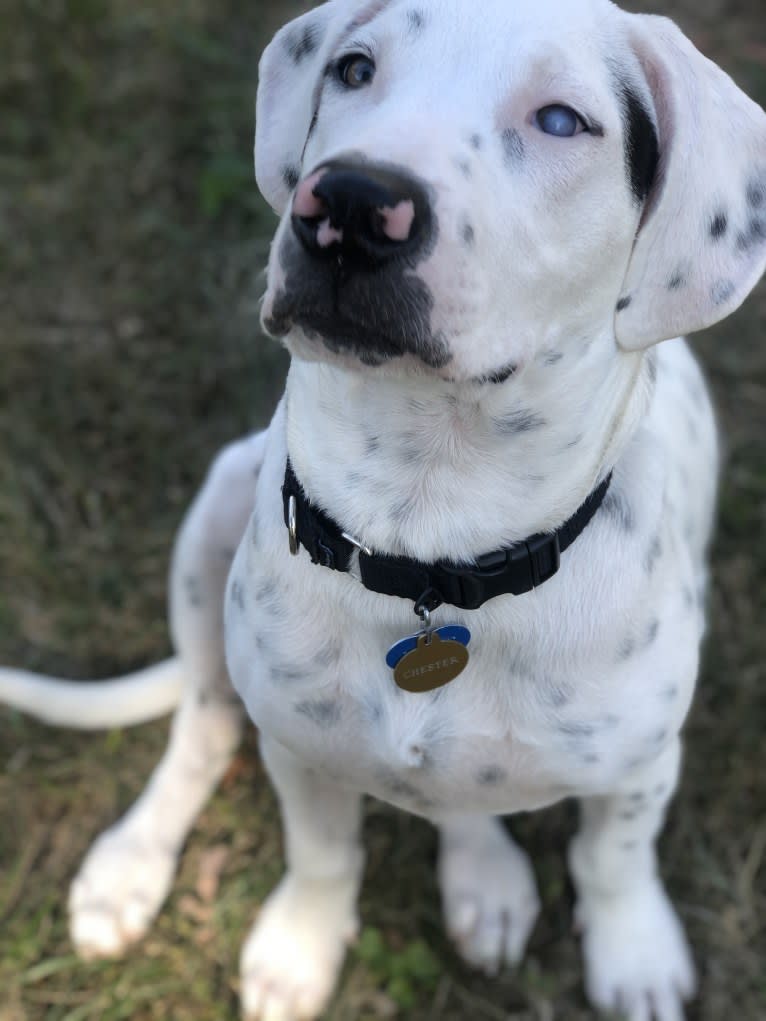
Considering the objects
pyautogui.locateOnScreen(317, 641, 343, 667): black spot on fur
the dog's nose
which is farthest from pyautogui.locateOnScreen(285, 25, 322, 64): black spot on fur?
pyautogui.locateOnScreen(317, 641, 343, 667): black spot on fur

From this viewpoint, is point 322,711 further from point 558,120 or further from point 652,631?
point 558,120

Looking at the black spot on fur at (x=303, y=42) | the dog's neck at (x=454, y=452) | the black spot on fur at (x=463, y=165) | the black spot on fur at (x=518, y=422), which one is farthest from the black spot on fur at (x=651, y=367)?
the black spot on fur at (x=303, y=42)

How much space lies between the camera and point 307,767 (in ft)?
8.70

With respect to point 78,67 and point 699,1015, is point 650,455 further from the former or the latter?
point 78,67

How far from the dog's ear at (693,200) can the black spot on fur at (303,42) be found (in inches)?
22.6

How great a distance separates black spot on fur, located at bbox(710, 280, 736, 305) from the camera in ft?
6.13

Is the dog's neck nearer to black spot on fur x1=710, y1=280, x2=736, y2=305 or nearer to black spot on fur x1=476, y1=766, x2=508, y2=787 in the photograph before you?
black spot on fur x1=710, y1=280, x2=736, y2=305

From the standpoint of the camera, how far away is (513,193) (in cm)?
175

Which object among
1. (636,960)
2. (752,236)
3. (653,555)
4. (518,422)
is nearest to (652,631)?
(653,555)

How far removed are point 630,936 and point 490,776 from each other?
1068 millimetres

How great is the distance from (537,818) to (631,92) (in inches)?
86.1

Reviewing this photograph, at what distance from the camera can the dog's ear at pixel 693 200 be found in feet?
5.99

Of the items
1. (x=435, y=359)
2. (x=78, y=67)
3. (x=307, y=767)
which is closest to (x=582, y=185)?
(x=435, y=359)

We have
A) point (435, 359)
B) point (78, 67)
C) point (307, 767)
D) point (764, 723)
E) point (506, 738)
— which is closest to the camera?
point (435, 359)
